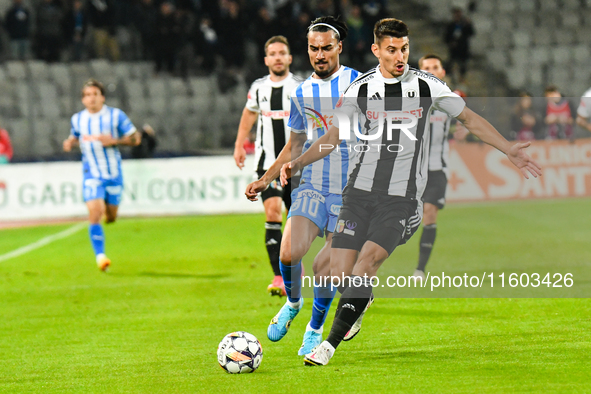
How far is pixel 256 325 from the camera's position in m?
6.46

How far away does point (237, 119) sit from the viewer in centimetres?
1819

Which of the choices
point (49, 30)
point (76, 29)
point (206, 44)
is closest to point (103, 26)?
point (76, 29)

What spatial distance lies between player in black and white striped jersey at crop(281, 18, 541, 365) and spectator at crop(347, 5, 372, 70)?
43.0ft

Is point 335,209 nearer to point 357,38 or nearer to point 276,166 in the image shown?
point 276,166

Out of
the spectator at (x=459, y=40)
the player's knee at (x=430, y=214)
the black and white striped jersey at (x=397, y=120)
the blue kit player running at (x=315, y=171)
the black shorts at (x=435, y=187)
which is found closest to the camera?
the black and white striped jersey at (x=397, y=120)

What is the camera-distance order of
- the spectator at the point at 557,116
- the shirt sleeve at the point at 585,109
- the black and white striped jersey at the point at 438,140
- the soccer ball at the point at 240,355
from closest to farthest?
the soccer ball at the point at 240,355
the black and white striped jersey at the point at 438,140
the shirt sleeve at the point at 585,109
the spectator at the point at 557,116

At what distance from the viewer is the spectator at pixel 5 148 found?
635 inches

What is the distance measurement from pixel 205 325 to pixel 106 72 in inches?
503

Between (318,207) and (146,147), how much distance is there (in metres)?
11.1

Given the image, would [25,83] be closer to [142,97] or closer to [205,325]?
[142,97]

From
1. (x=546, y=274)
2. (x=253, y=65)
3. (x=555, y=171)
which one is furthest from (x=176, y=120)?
(x=546, y=274)

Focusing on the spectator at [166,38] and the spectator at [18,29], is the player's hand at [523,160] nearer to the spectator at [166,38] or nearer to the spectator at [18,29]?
the spectator at [166,38]

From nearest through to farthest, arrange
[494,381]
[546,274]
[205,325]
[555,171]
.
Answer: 1. [494,381]
2. [205,325]
3. [546,274]
4. [555,171]

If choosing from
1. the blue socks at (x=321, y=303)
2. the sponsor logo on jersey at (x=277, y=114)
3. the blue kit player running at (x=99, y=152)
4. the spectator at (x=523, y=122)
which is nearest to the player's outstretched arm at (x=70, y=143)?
the blue kit player running at (x=99, y=152)
